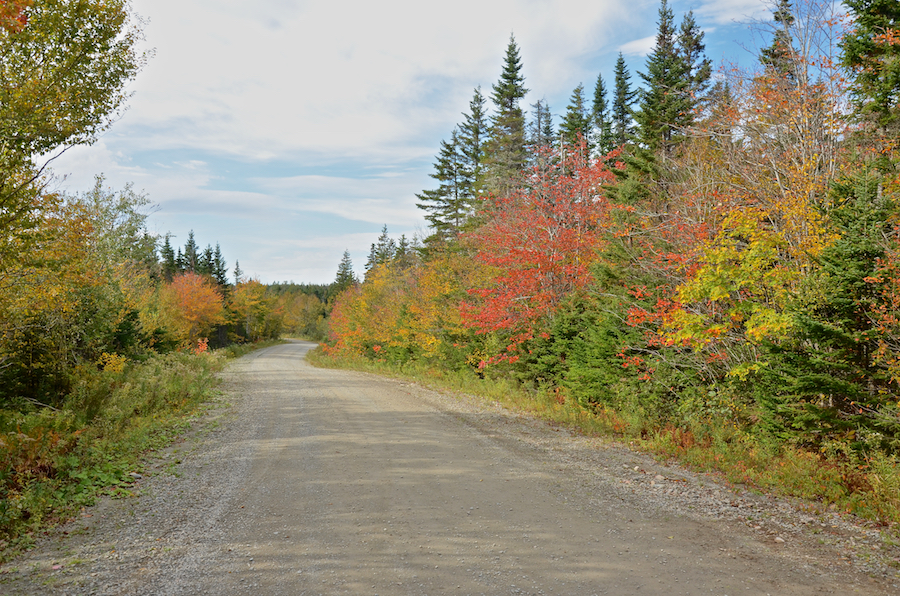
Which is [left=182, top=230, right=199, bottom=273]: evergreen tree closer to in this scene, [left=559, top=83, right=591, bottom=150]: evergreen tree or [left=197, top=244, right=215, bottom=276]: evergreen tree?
[left=197, top=244, right=215, bottom=276]: evergreen tree

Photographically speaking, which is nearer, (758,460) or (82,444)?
(758,460)

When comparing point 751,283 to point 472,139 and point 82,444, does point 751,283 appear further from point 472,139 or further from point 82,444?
point 472,139

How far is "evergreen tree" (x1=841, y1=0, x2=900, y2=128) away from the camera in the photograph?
1016cm

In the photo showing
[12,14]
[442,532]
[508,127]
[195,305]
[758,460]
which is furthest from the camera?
[195,305]

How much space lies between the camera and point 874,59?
10438 millimetres

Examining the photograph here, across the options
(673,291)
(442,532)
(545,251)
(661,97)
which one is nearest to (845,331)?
(673,291)

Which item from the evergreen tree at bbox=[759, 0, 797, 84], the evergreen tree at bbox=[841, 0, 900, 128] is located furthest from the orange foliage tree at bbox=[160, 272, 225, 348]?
the evergreen tree at bbox=[841, 0, 900, 128]

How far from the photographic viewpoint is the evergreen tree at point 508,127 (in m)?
31.5

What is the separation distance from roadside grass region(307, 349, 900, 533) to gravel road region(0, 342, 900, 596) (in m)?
0.50

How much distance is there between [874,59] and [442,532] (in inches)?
508

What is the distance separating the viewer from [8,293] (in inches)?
399

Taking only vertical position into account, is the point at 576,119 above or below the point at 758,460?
above

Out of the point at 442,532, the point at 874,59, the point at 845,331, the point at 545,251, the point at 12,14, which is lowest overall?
the point at 442,532

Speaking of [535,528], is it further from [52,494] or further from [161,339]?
[161,339]
